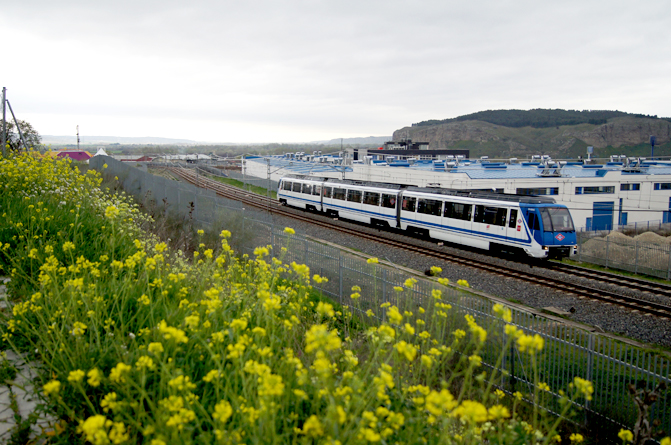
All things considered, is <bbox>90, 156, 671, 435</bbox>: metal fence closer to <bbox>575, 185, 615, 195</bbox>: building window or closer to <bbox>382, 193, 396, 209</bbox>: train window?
<bbox>382, 193, 396, 209</bbox>: train window

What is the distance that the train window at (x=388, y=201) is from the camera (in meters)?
23.0

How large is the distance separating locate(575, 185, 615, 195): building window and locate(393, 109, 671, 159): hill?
94.1 m

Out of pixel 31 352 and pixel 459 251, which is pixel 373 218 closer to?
pixel 459 251

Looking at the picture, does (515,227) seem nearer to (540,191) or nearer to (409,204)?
(409,204)

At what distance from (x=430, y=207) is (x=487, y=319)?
42.2ft

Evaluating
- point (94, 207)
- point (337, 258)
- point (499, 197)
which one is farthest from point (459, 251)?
point (94, 207)

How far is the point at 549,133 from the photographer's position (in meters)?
155

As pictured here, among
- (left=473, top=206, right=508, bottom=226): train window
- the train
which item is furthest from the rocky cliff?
(left=473, top=206, right=508, bottom=226): train window

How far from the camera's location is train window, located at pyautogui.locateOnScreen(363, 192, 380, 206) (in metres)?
24.1

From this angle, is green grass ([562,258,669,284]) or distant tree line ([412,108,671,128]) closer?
green grass ([562,258,669,284])

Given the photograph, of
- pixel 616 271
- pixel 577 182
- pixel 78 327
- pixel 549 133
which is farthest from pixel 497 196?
pixel 549 133

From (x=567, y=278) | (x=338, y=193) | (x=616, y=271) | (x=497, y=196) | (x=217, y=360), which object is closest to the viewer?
(x=217, y=360)

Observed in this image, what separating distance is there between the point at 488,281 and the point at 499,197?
4.58m

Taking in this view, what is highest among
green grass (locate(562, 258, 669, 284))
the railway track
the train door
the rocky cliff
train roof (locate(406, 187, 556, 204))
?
the rocky cliff
